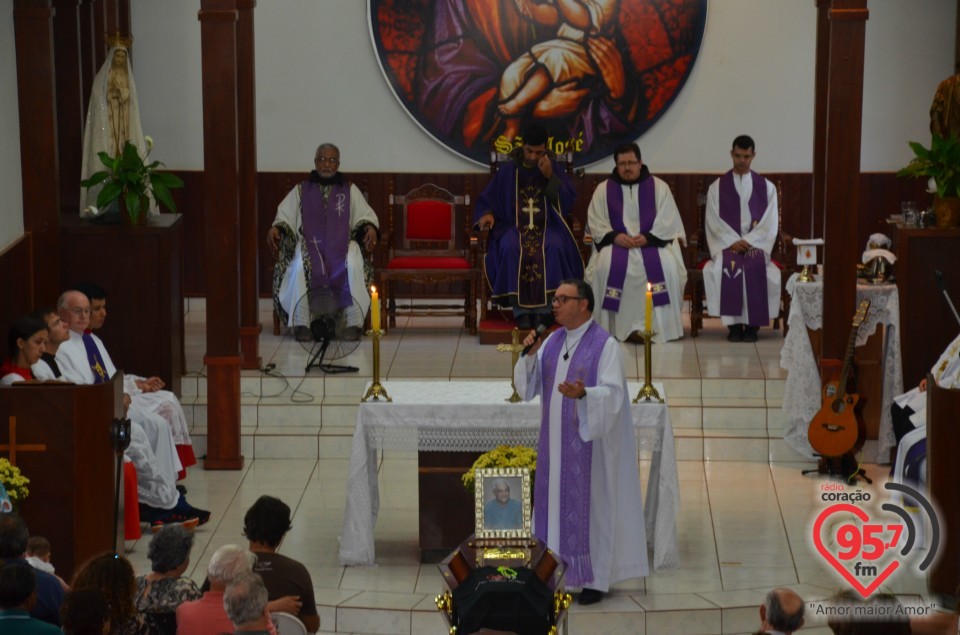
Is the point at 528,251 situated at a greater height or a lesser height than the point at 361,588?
greater

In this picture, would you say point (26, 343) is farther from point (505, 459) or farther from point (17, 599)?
point (17, 599)

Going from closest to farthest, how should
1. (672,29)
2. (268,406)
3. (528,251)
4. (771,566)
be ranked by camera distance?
1. (771,566)
2. (268,406)
3. (528,251)
4. (672,29)

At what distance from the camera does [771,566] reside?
873 cm

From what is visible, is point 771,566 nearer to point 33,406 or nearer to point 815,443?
point 815,443

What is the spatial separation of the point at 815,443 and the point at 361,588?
3258 millimetres

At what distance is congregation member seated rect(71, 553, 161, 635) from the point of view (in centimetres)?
543

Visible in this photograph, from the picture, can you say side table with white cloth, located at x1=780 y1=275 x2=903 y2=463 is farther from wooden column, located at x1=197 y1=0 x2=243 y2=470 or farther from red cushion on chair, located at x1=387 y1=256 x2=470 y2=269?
wooden column, located at x1=197 y1=0 x2=243 y2=470

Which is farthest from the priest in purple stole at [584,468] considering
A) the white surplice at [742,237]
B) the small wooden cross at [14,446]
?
the white surplice at [742,237]

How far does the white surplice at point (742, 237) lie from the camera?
42.9ft

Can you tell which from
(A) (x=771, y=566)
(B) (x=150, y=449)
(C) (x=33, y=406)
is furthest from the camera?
(B) (x=150, y=449)

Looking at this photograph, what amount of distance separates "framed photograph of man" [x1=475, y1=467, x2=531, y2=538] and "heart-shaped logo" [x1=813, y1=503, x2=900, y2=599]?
5.94ft

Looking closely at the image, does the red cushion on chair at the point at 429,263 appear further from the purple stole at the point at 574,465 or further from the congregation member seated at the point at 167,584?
the congregation member seated at the point at 167,584

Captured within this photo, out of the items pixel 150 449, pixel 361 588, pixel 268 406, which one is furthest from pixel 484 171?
pixel 361 588

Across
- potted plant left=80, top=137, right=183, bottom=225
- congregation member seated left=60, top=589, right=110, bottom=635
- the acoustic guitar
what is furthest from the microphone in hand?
potted plant left=80, top=137, right=183, bottom=225
